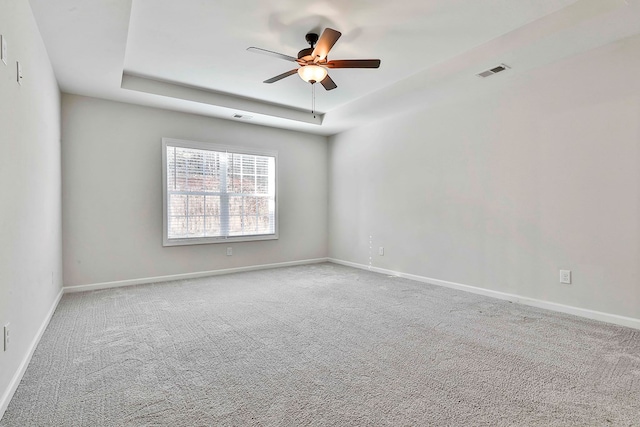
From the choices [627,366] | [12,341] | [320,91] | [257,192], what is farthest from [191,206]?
[627,366]

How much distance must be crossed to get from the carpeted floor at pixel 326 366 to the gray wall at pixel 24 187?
0.30 metres

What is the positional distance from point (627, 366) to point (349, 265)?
410cm

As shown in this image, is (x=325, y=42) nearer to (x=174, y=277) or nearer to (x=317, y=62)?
(x=317, y=62)

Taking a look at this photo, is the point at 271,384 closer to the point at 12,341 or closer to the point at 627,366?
the point at 12,341

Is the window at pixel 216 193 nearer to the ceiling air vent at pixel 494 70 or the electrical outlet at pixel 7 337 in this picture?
the electrical outlet at pixel 7 337

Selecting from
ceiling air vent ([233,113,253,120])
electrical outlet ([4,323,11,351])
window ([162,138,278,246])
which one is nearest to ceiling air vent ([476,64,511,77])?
ceiling air vent ([233,113,253,120])

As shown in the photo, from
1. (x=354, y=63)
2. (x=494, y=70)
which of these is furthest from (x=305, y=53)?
(x=494, y=70)

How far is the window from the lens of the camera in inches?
190

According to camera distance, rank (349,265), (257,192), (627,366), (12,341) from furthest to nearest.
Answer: (349,265)
(257,192)
(627,366)
(12,341)

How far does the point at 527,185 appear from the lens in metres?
3.59

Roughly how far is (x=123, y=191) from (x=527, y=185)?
4936mm

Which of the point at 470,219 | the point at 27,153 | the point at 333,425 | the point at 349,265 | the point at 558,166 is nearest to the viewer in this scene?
the point at 333,425

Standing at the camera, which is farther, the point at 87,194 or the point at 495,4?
the point at 87,194

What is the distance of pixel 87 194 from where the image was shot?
4.21 m
